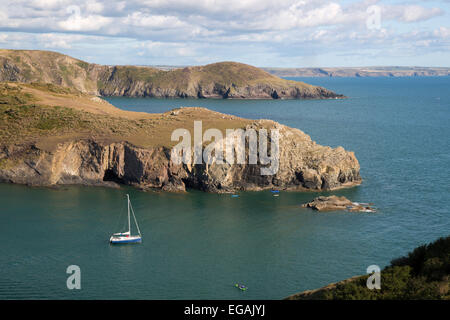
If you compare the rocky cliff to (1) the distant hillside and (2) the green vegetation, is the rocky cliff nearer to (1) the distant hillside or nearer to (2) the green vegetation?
(2) the green vegetation

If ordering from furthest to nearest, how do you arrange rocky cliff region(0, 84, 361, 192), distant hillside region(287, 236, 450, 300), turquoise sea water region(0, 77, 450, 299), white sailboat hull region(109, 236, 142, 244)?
1. rocky cliff region(0, 84, 361, 192)
2. white sailboat hull region(109, 236, 142, 244)
3. turquoise sea water region(0, 77, 450, 299)
4. distant hillside region(287, 236, 450, 300)

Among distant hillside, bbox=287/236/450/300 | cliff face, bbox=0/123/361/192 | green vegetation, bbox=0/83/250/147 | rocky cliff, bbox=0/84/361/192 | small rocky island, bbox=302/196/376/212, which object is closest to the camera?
distant hillside, bbox=287/236/450/300

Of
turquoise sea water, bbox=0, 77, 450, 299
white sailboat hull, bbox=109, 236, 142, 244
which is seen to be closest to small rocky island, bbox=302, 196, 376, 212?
turquoise sea water, bbox=0, 77, 450, 299

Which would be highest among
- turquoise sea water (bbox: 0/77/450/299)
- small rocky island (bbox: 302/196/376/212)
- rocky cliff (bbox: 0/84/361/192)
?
rocky cliff (bbox: 0/84/361/192)

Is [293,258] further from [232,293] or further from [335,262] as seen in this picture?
[232,293]

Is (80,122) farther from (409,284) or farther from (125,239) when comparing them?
(409,284)

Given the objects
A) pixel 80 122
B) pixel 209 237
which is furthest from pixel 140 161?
pixel 209 237

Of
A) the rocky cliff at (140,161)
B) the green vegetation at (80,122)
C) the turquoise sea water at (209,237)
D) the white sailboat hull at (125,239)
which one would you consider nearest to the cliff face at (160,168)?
the rocky cliff at (140,161)

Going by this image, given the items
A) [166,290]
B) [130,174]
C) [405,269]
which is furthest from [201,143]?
[405,269]
